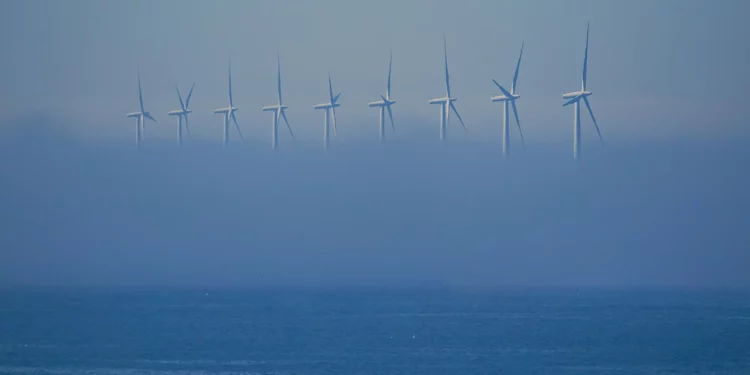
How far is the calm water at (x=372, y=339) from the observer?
163ft

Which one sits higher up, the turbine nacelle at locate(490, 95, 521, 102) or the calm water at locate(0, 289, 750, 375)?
the turbine nacelle at locate(490, 95, 521, 102)

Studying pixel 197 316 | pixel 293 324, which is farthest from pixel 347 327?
pixel 197 316

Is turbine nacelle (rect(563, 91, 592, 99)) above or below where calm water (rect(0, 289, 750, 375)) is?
above

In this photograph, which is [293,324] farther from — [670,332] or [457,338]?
[670,332]

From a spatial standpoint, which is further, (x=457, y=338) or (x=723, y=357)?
(x=457, y=338)

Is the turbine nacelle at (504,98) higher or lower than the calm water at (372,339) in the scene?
higher

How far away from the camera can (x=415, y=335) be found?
2495 inches

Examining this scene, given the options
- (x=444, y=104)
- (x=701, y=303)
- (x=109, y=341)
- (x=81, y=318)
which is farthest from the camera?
(x=701, y=303)

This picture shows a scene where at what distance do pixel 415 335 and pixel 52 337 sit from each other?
69.1 ft

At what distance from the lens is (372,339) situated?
61031 mm

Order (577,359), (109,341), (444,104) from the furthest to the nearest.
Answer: (444,104) → (109,341) → (577,359)

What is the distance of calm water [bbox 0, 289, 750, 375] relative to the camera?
49688mm

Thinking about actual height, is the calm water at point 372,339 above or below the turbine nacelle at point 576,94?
below

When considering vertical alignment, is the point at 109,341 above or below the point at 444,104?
below
